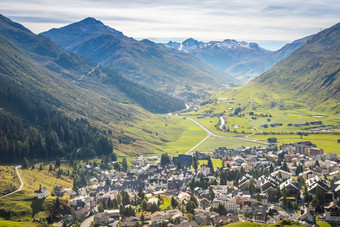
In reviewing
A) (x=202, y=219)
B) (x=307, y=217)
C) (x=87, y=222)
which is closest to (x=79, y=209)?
(x=87, y=222)

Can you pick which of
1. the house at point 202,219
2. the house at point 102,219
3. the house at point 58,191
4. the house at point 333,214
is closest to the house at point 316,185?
the house at point 333,214

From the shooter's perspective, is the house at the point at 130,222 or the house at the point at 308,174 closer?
the house at the point at 130,222

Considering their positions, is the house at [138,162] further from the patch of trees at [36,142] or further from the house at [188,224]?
the house at [188,224]

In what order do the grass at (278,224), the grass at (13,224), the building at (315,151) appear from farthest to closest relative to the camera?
1. the building at (315,151)
2. the grass at (13,224)
3. the grass at (278,224)

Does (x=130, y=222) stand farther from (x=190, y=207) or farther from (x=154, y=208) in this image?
(x=190, y=207)

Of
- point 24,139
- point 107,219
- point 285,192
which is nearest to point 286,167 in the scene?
point 285,192

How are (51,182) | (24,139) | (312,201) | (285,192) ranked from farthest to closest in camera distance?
(24,139) < (51,182) < (285,192) < (312,201)

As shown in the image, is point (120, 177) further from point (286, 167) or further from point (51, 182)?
point (286, 167)
